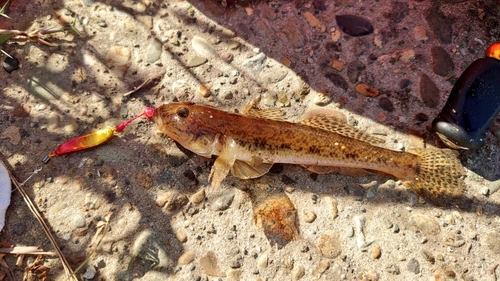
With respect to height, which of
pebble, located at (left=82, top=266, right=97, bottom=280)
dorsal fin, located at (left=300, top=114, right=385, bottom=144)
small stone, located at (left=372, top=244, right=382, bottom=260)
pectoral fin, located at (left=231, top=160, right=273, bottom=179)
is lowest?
small stone, located at (left=372, top=244, right=382, bottom=260)

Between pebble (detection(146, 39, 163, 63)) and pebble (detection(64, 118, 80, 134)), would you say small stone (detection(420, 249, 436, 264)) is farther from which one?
pebble (detection(64, 118, 80, 134))

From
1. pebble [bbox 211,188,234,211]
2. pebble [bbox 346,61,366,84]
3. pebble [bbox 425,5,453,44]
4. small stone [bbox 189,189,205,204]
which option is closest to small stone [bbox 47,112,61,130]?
small stone [bbox 189,189,205,204]

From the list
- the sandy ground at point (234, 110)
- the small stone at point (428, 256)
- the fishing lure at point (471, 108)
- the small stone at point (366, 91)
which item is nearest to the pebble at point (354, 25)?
the sandy ground at point (234, 110)

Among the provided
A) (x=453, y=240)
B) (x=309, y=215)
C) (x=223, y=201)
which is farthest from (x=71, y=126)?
(x=453, y=240)

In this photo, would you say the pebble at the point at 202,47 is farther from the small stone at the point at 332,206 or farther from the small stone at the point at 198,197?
the small stone at the point at 332,206

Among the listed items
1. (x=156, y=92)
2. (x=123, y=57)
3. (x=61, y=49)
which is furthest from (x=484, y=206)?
(x=61, y=49)

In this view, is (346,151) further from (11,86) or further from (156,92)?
(11,86)
